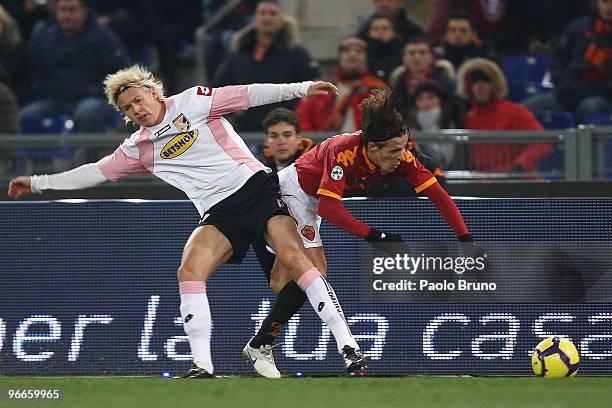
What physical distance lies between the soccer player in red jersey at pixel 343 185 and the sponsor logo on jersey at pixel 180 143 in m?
0.72

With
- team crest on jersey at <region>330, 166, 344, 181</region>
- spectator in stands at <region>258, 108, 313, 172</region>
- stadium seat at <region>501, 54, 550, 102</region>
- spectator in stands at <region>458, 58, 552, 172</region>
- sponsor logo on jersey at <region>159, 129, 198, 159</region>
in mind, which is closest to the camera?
team crest on jersey at <region>330, 166, 344, 181</region>

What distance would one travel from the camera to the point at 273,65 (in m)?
12.5

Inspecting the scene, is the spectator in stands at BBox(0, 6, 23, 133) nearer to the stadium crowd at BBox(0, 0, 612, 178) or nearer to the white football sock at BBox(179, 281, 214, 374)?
the stadium crowd at BBox(0, 0, 612, 178)

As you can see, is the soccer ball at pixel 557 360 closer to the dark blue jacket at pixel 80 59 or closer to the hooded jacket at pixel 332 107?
the hooded jacket at pixel 332 107

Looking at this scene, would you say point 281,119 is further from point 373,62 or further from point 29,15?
point 29,15

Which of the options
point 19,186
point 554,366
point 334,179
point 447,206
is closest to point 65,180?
point 19,186

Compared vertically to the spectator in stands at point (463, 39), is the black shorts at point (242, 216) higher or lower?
lower

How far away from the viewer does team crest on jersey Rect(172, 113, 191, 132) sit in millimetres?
8164

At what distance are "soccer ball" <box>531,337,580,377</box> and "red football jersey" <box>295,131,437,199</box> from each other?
1257mm

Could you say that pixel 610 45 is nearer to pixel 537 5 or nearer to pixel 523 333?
pixel 537 5

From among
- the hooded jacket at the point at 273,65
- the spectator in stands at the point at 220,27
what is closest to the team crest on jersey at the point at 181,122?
the hooded jacket at the point at 273,65

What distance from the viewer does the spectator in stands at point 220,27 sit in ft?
47.6
